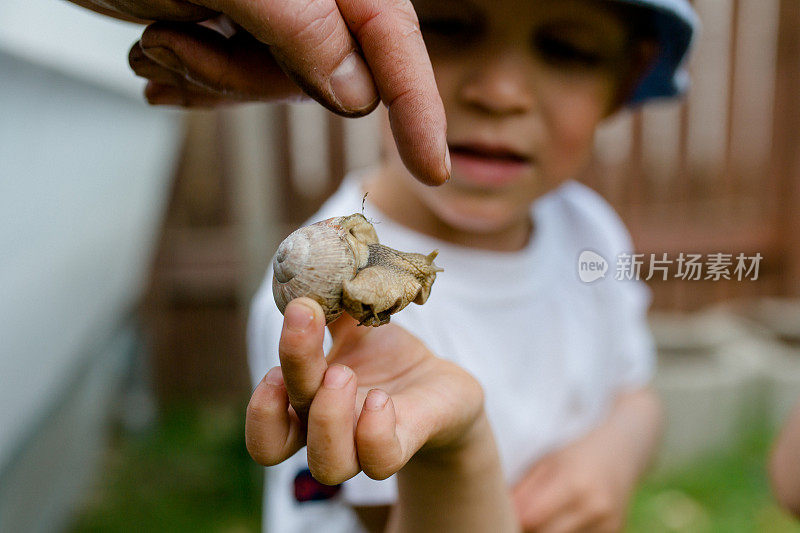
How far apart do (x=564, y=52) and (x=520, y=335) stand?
0.48m

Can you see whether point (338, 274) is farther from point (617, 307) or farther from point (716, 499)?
point (716, 499)

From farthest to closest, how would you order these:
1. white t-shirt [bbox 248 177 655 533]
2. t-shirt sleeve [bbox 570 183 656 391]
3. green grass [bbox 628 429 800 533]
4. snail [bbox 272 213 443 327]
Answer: green grass [bbox 628 429 800 533], t-shirt sleeve [bbox 570 183 656 391], white t-shirt [bbox 248 177 655 533], snail [bbox 272 213 443 327]

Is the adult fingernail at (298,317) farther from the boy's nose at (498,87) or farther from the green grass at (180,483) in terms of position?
the green grass at (180,483)

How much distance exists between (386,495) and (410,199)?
47 cm

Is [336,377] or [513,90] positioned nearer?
[336,377]

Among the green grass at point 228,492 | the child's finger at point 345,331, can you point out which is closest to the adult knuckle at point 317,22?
the child's finger at point 345,331

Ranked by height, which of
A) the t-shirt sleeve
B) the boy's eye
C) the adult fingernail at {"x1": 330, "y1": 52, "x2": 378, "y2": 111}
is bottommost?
the t-shirt sleeve

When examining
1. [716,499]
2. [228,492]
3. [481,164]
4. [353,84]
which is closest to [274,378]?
[353,84]

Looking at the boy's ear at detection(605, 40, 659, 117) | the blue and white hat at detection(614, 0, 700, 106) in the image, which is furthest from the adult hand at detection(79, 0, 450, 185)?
the boy's ear at detection(605, 40, 659, 117)

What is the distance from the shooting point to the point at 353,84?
497 millimetres

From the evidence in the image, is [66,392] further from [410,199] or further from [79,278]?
[410,199]

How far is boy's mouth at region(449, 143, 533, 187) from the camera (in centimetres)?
86

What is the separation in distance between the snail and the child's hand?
0.06 metres

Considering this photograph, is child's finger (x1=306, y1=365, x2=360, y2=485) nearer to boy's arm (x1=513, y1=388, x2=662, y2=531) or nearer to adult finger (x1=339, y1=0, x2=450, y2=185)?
adult finger (x1=339, y1=0, x2=450, y2=185)
